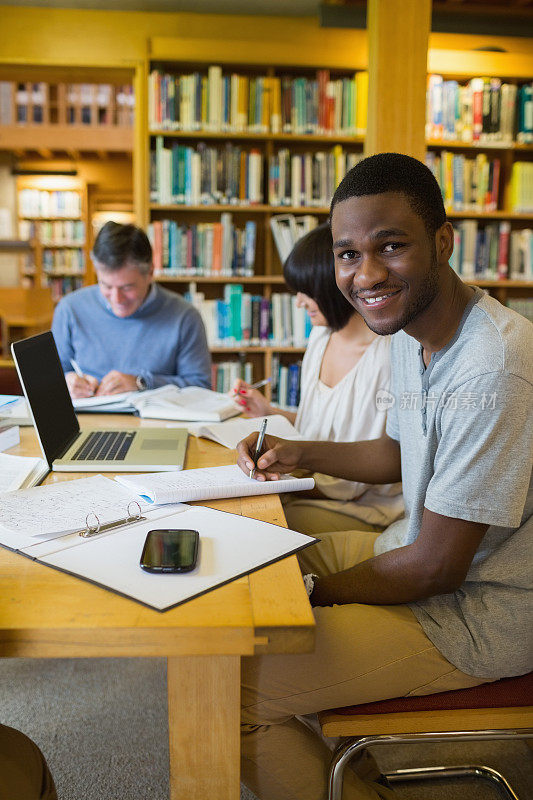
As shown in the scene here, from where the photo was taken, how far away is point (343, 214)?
1.05 meters

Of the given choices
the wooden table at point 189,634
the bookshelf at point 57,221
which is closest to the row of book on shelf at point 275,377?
the wooden table at point 189,634

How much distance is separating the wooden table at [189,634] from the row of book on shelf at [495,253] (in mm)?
3387

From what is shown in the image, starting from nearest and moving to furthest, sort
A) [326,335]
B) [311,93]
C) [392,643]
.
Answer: [392,643], [326,335], [311,93]

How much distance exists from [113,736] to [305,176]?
3.02 m

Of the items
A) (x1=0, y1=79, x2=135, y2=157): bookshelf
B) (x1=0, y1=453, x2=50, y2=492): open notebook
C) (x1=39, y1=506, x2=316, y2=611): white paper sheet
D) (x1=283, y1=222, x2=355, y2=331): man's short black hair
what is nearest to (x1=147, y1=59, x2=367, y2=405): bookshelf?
(x1=283, y1=222, x2=355, y2=331): man's short black hair

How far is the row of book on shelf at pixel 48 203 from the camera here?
869cm

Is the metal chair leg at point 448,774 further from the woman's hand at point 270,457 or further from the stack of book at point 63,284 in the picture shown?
the stack of book at point 63,284

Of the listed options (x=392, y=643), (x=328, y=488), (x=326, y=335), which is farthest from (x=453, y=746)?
(x=326, y=335)

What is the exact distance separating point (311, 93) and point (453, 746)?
10.8 ft

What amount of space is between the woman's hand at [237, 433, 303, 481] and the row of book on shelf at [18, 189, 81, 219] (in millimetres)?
8178

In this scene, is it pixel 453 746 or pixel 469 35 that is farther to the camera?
pixel 469 35

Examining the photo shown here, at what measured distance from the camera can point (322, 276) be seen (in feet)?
5.83

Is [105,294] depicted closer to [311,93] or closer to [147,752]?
[147,752]

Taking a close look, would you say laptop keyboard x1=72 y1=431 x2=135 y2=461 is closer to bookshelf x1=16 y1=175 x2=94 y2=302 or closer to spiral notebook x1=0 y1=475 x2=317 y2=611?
spiral notebook x1=0 y1=475 x2=317 y2=611
